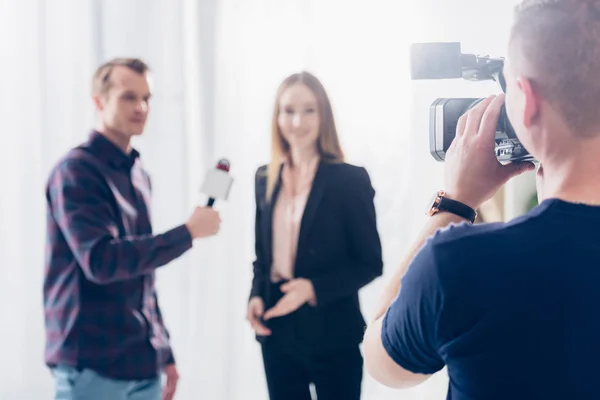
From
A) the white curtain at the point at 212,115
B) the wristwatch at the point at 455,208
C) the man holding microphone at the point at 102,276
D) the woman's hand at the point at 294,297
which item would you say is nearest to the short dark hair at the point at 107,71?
the man holding microphone at the point at 102,276

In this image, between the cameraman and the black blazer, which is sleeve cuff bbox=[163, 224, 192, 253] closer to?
the black blazer

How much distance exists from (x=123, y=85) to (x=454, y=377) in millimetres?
1179

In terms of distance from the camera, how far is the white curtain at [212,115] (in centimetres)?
186

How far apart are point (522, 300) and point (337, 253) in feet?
3.55

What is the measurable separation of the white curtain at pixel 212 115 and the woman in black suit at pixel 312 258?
10.0 inches

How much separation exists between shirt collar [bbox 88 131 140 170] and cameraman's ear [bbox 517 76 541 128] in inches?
40.3

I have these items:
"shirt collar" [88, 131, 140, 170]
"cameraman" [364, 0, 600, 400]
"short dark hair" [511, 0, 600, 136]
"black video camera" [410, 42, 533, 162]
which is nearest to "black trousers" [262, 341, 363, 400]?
"shirt collar" [88, 131, 140, 170]

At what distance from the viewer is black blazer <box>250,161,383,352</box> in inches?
59.2

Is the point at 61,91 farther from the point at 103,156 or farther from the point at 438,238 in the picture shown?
the point at 438,238

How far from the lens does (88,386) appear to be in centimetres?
125

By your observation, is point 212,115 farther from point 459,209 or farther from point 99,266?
point 459,209

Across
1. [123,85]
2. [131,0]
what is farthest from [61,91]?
[123,85]

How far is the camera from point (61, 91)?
192 centimetres

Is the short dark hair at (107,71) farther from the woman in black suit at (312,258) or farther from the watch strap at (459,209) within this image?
the watch strap at (459,209)
